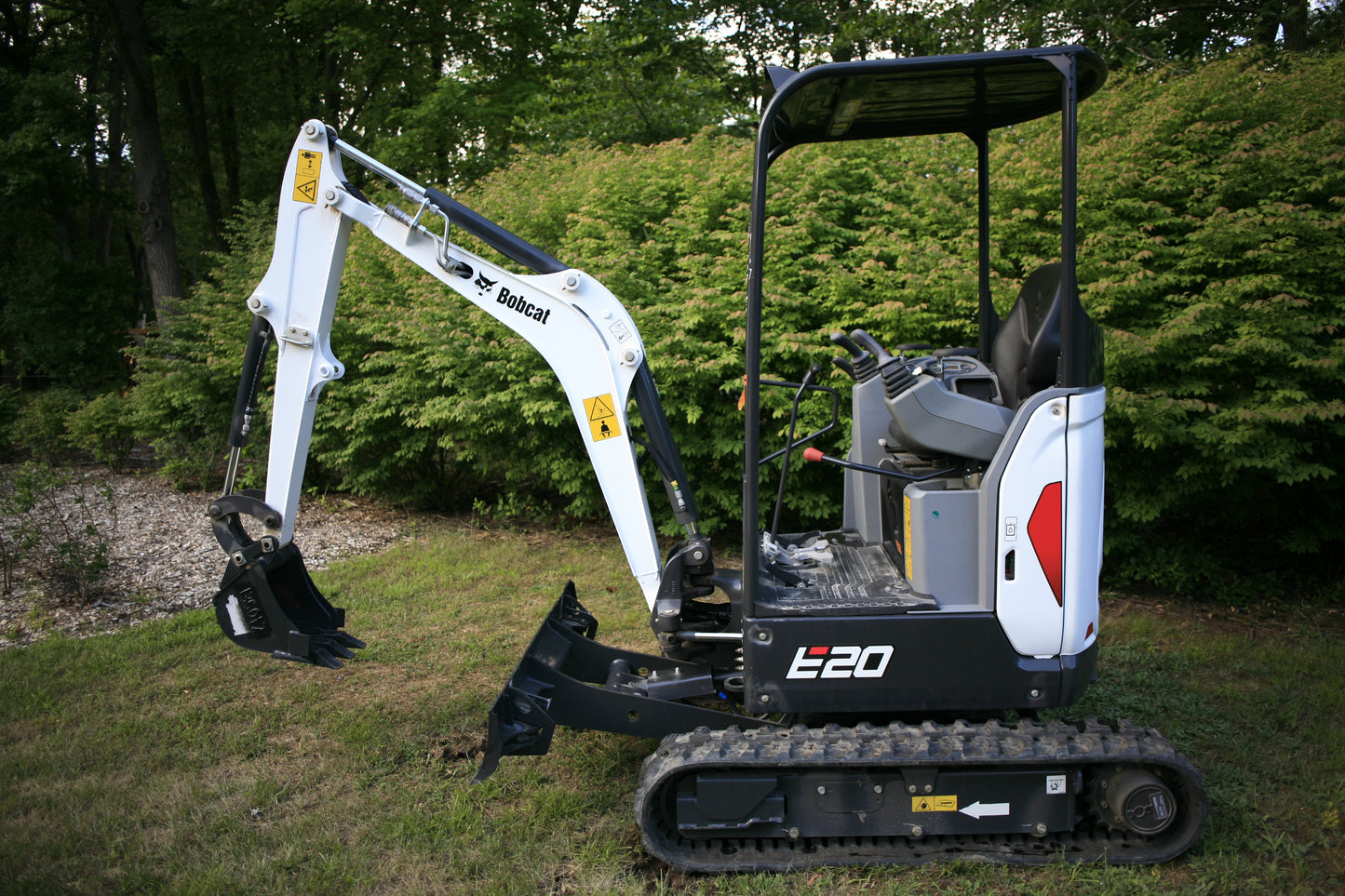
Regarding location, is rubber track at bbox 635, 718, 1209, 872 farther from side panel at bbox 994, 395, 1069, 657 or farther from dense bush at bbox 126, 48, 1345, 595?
dense bush at bbox 126, 48, 1345, 595

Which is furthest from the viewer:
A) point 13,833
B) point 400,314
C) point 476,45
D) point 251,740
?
point 476,45

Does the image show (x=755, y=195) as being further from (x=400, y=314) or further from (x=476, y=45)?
(x=476, y=45)

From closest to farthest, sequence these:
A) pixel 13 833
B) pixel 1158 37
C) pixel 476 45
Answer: pixel 13 833 → pixel 1158 37 → pixel 476 45

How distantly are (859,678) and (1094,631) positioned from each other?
2.87 ft

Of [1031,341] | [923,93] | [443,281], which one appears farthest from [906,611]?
[443,281]

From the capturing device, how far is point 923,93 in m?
3.19

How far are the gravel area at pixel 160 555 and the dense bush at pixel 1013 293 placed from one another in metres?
0.67

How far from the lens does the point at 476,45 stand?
16766mm

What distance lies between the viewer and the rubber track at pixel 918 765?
2900mm

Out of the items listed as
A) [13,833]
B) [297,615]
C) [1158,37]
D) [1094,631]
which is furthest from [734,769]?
[1158,37]

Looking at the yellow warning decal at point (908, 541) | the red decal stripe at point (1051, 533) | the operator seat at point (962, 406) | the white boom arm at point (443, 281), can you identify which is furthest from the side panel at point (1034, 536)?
the white boom arm at point (443, 281)

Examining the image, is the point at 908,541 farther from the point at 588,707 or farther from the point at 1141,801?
the point at 588,707

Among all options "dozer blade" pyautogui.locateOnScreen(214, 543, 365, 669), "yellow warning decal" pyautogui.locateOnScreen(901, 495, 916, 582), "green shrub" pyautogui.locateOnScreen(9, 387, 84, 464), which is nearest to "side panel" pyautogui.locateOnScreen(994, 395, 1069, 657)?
"yellow warning decal" pyautogui.locateOnScreen(901, 495, 916, 582)

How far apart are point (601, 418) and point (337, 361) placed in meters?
1.28
